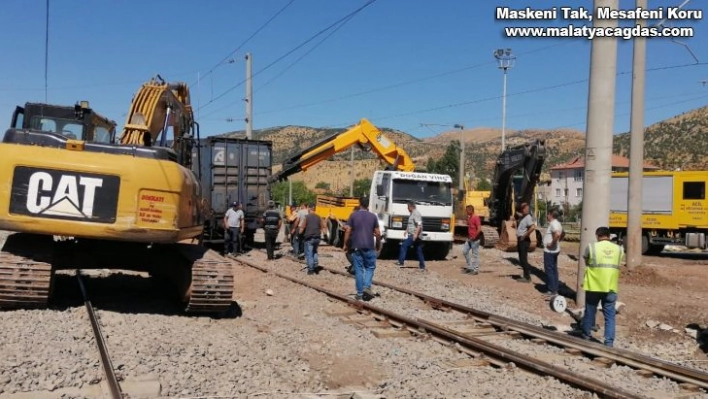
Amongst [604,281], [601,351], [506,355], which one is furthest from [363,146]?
[506,355]

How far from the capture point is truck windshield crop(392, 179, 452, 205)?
1962 centimetres

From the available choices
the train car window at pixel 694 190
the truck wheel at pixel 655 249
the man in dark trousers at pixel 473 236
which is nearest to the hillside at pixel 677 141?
the truck wheel at pixel 655 249

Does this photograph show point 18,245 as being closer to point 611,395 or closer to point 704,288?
point 611,395

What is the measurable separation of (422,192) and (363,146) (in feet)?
14.1

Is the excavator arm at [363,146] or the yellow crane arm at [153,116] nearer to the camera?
the yellow crane arm at [153,116]

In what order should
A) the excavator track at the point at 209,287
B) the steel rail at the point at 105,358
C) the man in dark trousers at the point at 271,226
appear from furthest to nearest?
the man in dark trousers at the point at 271,226
the excavator track at the point at 209,287
the steel rail at the point at 105,358

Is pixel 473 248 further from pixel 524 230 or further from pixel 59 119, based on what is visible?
pixel 59 119

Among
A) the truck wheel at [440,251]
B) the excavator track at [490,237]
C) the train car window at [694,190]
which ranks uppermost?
the train car window at [694,190]

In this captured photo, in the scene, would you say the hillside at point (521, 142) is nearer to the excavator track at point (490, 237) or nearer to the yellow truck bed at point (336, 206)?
the yellow truck bed at point (336, 206)

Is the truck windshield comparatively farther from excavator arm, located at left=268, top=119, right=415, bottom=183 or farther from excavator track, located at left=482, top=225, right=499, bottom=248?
excavator track, located at left=482, top=225, right=499, bottom=248

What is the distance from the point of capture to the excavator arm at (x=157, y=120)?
1012cm

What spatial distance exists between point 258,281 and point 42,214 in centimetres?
646

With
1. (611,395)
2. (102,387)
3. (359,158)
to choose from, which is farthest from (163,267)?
(359,158)

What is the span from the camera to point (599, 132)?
11.3m
